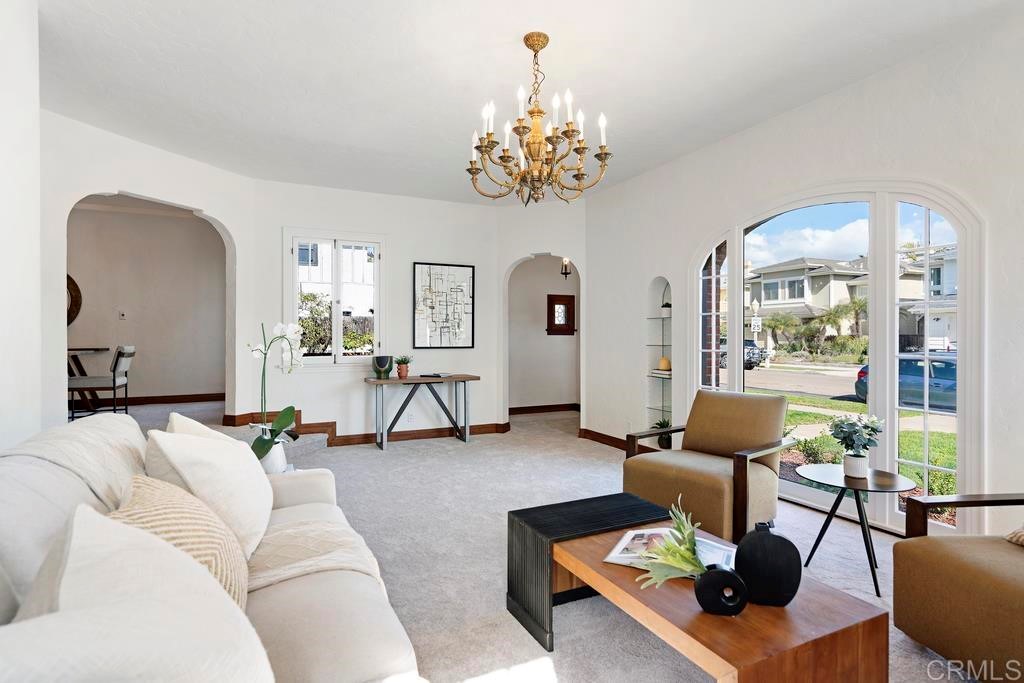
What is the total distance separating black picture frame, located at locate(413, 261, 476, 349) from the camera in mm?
6219

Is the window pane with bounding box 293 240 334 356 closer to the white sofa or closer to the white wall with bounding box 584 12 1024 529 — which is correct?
the white wall with bounding box 584 12 1024 529

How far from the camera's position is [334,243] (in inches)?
230

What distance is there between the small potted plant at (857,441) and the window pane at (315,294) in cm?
478

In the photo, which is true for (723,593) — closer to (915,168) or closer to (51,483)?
(51,483)

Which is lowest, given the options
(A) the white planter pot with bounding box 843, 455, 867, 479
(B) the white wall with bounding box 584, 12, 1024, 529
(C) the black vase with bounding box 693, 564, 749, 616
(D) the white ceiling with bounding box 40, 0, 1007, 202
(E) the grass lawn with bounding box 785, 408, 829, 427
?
(C) the black vase with bounding box 693, 564, 749, 616

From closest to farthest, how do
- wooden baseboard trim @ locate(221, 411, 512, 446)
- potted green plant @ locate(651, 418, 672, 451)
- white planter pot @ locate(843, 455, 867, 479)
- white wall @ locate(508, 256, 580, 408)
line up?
white planter pot @ locate(843, 455, 867, 479)
potted green plant @ locate(651, 418, 672, 451)
wooden baseboard trim @ locate(221, 411, 512, 446)
white wall @ locate(508, 256, 580, 408)

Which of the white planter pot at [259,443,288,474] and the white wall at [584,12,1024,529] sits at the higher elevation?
the white wall at [584,12,1024,529]

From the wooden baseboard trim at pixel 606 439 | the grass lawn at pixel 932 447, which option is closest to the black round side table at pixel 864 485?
the grass lawn at pixel 932 447

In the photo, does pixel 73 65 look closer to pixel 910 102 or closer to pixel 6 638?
pixel 6 638

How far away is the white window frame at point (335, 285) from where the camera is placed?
5.60 meters

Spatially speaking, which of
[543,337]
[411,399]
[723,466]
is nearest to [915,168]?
[723,466]

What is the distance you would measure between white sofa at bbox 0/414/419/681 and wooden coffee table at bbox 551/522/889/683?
0.73 m

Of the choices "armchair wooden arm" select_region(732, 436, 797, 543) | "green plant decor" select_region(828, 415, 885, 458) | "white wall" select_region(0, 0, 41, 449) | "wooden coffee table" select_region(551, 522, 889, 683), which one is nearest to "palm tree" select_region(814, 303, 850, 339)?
"green plant decor" select_region(828, 415, 885, 458)

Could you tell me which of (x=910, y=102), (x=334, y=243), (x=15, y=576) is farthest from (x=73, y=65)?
(x=910, y=102)
